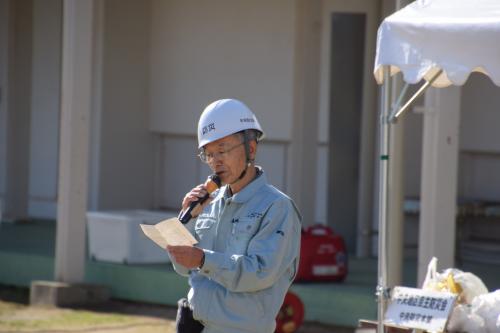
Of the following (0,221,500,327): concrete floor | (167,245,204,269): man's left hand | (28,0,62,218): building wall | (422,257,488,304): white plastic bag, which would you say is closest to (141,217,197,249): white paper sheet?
(167,245,204,269): man's left hand

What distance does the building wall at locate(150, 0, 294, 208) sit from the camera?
474 inches

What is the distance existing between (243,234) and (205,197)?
0.86 feet

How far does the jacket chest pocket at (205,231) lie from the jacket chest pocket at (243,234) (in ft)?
0.44

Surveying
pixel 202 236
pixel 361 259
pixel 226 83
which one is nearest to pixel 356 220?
pixel 361 259

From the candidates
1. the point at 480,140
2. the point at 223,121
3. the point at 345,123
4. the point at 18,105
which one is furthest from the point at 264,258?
the point at 18,105

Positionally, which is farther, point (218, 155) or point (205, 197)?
point (205, 197)

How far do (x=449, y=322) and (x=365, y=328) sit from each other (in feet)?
3.00

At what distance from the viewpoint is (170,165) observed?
43.4ft

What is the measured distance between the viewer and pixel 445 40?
5789 mm

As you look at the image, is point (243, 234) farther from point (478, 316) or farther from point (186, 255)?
point (478, 316)

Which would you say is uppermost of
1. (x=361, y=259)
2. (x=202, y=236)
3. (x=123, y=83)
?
(x=123, y=83)

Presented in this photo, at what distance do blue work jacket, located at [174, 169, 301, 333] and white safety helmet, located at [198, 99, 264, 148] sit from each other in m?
0.22

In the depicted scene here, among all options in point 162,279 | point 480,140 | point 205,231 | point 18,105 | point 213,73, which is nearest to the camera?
point 205,231

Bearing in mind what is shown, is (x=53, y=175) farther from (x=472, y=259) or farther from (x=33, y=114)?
(x=472, y=259)
